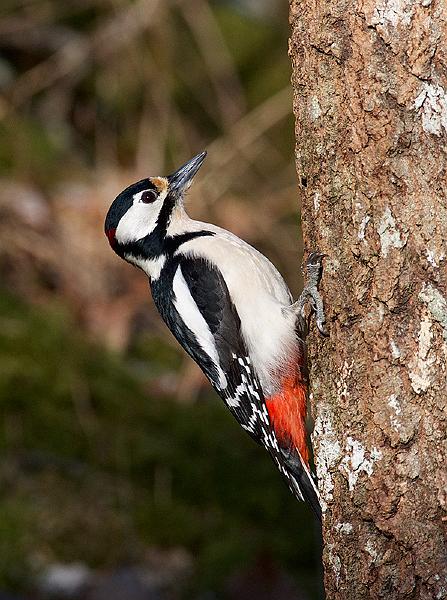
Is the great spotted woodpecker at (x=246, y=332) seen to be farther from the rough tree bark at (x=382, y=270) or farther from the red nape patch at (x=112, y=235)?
the rough tree bark at (x=382, y=270)

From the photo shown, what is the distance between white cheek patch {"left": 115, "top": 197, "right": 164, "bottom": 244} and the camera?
407cm

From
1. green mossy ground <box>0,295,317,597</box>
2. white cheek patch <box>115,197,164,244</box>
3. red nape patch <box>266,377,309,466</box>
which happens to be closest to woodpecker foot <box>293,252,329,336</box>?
red nape patch <box>266,377,309,466</box>

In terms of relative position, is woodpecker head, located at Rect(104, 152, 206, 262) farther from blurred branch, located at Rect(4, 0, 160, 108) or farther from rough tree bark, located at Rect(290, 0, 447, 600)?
blurred branch, located at Rect(4, 0, 160, 108)

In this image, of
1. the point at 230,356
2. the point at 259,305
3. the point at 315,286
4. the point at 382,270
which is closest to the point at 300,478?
the point at 230,356

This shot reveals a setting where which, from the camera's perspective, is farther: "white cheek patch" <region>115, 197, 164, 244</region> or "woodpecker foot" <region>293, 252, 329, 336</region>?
"white cheek patch" <region>115, 197, 164, 244</region>

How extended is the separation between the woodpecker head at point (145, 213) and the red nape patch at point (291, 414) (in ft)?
2.67

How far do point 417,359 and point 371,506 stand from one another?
45 centimetres

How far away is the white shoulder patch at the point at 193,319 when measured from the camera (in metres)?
3.78

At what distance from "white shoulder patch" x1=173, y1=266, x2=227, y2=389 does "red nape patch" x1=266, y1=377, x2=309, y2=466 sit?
0.25 meters

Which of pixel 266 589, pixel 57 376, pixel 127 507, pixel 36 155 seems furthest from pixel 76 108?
pixel 266 589

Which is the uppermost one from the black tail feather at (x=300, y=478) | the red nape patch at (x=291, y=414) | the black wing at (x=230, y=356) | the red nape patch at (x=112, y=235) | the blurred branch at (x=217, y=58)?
the blurred branch at (x=217, y=58)

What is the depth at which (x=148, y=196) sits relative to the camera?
13.5 feet

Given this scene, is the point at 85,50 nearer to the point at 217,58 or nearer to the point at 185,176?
the point at 217,58

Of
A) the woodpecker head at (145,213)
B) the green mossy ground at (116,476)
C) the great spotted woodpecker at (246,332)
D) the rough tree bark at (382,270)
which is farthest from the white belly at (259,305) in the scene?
the green mossy ground at (116,476)
